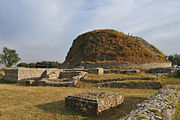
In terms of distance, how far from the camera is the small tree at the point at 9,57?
1746 inches

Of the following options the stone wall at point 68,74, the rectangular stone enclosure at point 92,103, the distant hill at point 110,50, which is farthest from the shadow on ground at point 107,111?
the distant hill at point 110,50

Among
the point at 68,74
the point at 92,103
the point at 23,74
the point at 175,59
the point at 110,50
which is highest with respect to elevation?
the point at 110,50

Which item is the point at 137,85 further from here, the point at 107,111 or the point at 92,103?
the point at 92,103

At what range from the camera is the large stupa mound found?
31.9 metres

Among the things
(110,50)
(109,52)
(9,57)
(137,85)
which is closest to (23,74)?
(137,85)

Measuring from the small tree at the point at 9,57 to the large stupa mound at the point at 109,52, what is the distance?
72.9ft

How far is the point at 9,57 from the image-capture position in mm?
45750

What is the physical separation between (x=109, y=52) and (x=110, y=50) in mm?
1015

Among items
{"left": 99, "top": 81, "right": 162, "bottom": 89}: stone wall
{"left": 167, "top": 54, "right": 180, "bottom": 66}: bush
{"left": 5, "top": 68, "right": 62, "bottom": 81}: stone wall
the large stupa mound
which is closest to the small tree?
the large stupa mound

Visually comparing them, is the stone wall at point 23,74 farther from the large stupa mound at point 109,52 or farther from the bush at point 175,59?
the bush at point 175,59

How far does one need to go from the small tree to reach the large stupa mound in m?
22.2

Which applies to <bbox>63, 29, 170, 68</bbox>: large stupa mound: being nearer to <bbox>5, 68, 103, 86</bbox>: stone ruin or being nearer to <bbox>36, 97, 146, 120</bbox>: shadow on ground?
<bbox>5, 68, 103, 86</bbox>: stone ruin

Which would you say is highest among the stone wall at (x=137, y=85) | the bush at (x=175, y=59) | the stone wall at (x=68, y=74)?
the bush at (x=175, y=59)

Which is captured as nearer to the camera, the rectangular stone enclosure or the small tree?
the rectangular stone enclosure
